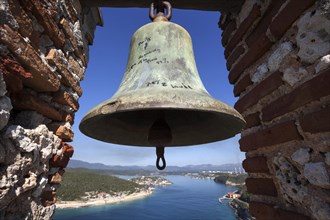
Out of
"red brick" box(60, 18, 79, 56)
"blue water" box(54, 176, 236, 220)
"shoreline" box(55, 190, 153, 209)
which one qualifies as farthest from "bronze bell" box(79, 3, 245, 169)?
"shoreline" box(55, 190, 153, 209)

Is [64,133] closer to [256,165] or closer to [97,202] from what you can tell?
[256,165]

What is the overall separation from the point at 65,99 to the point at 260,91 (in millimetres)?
1479

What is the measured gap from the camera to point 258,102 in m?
1.77

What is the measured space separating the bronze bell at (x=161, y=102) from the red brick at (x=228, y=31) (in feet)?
2.31

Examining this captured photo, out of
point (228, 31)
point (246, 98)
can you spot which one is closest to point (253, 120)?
point (246, 98)

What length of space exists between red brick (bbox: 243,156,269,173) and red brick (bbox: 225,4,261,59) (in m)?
0.98

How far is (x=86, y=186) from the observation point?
71312 mm

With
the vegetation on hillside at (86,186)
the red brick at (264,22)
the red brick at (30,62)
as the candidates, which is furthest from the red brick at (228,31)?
the vegetation on hillside at (86,186)

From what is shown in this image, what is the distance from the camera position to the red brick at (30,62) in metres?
1.25

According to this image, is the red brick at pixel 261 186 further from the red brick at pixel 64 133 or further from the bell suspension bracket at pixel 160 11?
the red brick at pixel 64 133

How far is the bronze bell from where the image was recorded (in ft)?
3.65

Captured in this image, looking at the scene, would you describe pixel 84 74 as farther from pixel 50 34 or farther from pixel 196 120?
pixel 196 120

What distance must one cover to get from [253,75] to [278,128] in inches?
19.1

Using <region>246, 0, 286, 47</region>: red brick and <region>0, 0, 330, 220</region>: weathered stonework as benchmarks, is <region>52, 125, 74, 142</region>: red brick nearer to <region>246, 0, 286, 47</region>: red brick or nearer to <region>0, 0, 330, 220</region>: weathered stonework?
<region>0, 0, 330, 220</region>: weathered stonework
